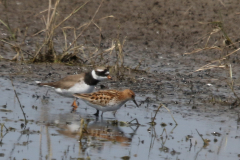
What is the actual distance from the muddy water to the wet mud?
2cm

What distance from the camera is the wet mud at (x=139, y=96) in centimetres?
815

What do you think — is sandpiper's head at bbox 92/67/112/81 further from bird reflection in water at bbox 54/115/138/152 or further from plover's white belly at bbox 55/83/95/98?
bird reflection in water at bbox 54/115/138/152

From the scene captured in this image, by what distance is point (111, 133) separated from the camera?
8.95 meters

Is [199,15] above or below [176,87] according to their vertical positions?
above

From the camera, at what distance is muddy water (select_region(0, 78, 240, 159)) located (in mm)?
7805

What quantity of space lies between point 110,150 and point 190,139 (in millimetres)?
1612

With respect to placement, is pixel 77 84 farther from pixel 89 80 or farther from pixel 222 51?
pixel 222 51

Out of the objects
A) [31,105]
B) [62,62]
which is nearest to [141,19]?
[62,62]

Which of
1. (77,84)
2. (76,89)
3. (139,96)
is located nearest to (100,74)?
(77,84)

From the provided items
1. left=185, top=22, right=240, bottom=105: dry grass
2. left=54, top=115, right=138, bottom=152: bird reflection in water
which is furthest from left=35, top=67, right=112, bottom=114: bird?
left=185, top=22, right=240, bottom=105: dry grass

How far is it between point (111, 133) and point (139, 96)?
10.3ft

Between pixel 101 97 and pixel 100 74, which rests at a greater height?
pixel 100 74

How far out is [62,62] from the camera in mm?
14250

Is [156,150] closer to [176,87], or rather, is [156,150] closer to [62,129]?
[62,129]
